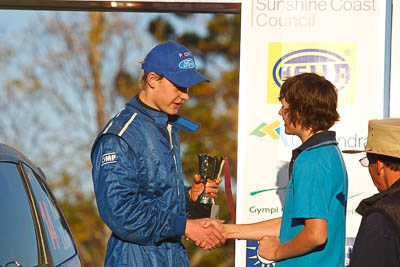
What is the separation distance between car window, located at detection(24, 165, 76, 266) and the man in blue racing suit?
33cm

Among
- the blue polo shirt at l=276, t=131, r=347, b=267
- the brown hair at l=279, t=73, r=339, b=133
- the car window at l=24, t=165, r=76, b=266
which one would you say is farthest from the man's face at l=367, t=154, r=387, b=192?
the car window at l=24, t=165, r=76, b=266

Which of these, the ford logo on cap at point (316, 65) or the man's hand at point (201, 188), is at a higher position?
the ford logo on cap at point (316, 65)

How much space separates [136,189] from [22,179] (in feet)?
2.42

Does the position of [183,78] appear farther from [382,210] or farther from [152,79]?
[382,210]

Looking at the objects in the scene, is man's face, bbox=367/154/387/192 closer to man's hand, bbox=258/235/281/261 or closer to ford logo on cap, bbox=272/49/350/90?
man's hand, bbox=258/235/281/261

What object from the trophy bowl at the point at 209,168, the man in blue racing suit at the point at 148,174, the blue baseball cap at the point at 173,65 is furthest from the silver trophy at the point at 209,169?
the blue baseball cap at the point at 173,65

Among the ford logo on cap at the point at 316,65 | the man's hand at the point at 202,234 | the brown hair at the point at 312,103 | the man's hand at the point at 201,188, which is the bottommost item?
the man's hand at the point at 202,234

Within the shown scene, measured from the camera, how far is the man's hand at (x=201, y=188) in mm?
4758

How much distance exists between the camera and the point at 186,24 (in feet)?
54.9

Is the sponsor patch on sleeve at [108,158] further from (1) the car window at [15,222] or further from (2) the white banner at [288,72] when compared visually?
(2) the white banner at [288,72]

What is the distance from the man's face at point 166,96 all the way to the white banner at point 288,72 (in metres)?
1.92

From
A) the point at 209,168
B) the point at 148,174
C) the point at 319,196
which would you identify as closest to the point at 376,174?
the point at 319,196

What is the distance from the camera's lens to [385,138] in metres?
3.02

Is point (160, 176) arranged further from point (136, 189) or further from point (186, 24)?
point (186, 24)
